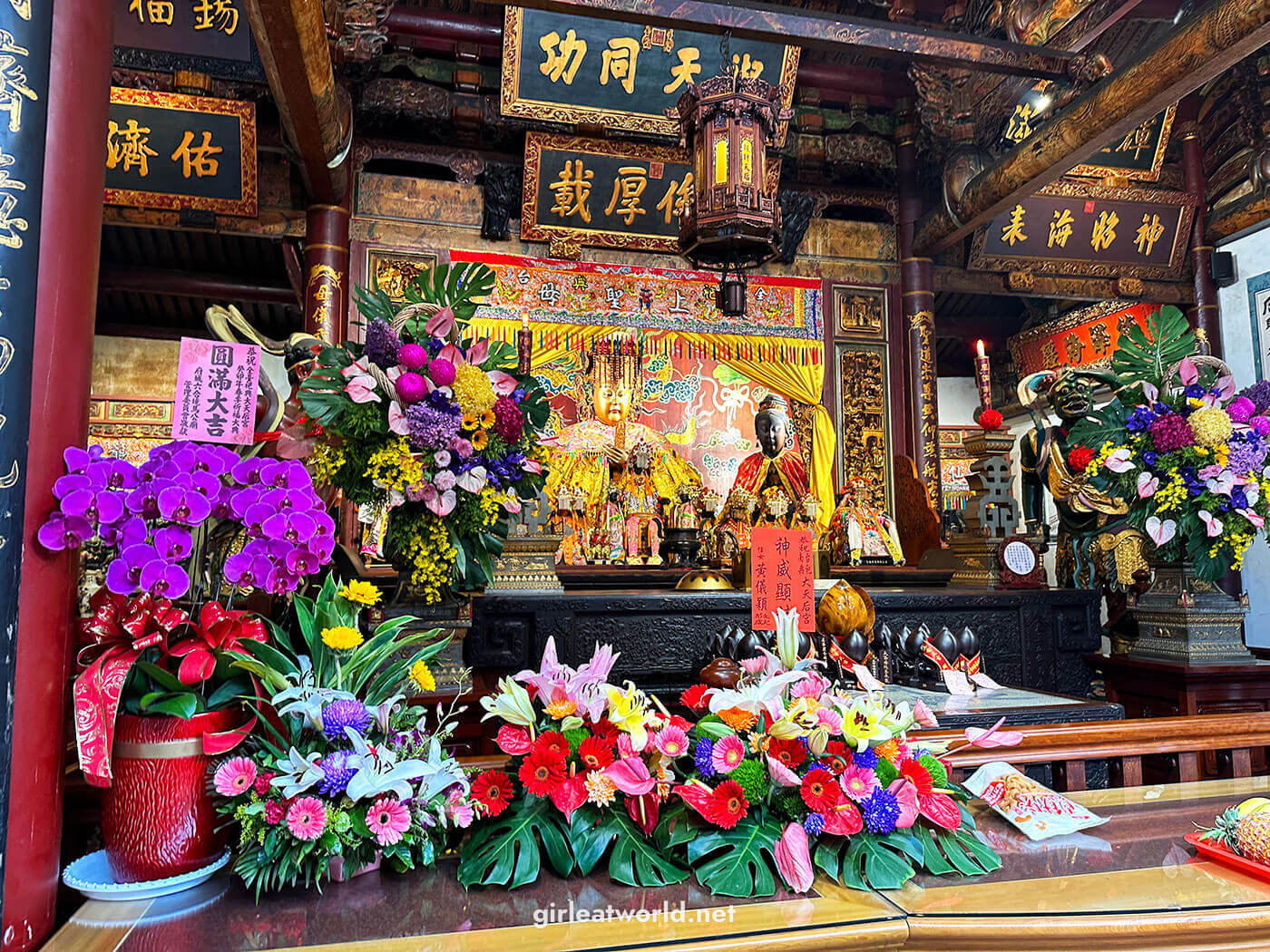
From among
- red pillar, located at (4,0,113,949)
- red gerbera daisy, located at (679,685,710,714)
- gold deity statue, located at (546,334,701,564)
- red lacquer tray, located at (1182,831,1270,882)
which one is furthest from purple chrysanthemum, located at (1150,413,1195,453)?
gold deity statue, located at (546,334,701,564)

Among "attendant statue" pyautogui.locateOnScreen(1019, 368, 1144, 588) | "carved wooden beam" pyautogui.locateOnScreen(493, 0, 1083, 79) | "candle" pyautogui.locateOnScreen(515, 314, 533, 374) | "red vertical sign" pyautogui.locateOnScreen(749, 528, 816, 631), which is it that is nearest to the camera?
"red vertical sign" pyautogui.locateOnScreen(749, 528, 816, 631)

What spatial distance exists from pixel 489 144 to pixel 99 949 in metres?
6.37

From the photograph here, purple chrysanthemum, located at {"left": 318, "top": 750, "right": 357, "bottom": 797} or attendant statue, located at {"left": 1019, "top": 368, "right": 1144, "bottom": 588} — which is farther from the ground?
attendant statue, located at {"left": 1019, "top": 368, "right": 1144, "bottom": 588}

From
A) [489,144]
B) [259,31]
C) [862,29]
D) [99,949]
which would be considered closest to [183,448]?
[99,949]

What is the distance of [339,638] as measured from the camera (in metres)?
1.06

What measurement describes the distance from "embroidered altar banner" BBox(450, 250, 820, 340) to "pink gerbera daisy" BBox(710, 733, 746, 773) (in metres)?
5.73

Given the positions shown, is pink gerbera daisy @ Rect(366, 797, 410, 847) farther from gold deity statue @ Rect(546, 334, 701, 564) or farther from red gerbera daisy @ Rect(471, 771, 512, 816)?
gold deity statue @ Rect(546, 334, 701, 564)

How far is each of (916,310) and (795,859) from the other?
6473 millimetres

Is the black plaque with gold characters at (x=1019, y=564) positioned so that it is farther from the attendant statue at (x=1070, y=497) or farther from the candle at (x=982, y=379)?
the candle at (x=982, y=379)

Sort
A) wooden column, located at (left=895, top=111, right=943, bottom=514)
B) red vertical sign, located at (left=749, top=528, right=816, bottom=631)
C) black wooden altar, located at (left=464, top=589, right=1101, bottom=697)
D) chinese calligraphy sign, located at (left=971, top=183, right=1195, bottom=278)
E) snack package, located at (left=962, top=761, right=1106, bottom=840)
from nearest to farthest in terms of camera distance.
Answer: snack package, located at (left=962, top=761, right=1106, bottom=840)
red vertical sign, located at (left=749, top=528, right=816, bottom=631)
black wooden altar, located at (left=464, top=589, right=1101, bottom=697)
wooden column, located at (left=895, top=111, right=943, bottom=514)
chinese calligraphy sign, located at (left=971, top=183, right=1195, bottom=278)

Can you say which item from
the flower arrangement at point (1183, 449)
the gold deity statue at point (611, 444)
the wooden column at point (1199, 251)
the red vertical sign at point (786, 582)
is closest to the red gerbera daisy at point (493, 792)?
the red vertical sign at point (786, 582)

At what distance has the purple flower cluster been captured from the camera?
0.92m

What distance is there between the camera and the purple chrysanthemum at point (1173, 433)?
2.67 m

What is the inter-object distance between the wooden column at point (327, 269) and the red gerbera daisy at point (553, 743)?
5.14 metres
